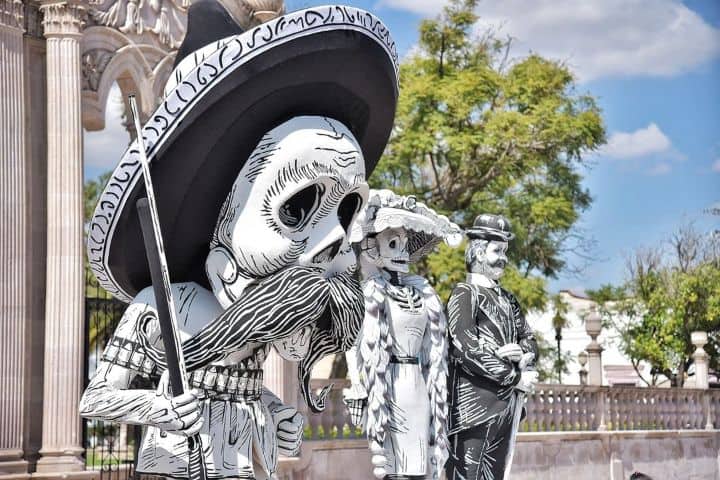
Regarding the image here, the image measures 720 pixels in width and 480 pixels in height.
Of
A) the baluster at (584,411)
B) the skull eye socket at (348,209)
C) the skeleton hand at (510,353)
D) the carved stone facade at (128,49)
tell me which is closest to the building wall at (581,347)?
the baluster at (584,411)

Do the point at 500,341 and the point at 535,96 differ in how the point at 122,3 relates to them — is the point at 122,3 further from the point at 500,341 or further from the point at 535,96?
the point at 535,96

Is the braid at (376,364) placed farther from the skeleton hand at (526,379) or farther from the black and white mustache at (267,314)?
the black and white mustache at (267,314)

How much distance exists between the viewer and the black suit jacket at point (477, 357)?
7273mm

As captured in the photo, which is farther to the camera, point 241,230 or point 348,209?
point 348,209

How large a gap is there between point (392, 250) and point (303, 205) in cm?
299

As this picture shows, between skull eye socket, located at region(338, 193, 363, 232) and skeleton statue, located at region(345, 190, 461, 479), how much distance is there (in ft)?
8.29

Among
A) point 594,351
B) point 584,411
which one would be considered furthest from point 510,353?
point 594,351

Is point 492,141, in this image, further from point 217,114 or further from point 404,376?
point 217,114

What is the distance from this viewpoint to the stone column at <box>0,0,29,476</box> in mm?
10594

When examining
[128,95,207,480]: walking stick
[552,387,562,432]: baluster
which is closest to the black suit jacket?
[128,95,207,480]: walking stick

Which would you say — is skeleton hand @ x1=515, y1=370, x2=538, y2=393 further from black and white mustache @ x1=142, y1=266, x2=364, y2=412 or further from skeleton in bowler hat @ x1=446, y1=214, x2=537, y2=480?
black and white mustache @ x1=142, y1=266, x2=364, y2=412

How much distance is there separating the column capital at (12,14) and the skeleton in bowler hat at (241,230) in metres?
7.63

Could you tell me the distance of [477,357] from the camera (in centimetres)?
726

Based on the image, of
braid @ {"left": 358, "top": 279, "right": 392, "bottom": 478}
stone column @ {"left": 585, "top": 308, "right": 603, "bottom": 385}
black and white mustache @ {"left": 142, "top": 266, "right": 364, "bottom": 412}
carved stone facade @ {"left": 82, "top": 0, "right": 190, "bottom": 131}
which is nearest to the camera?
black and white mustache @ {"left": 142, "top": 266, "right": 364, "bottom": 412}
